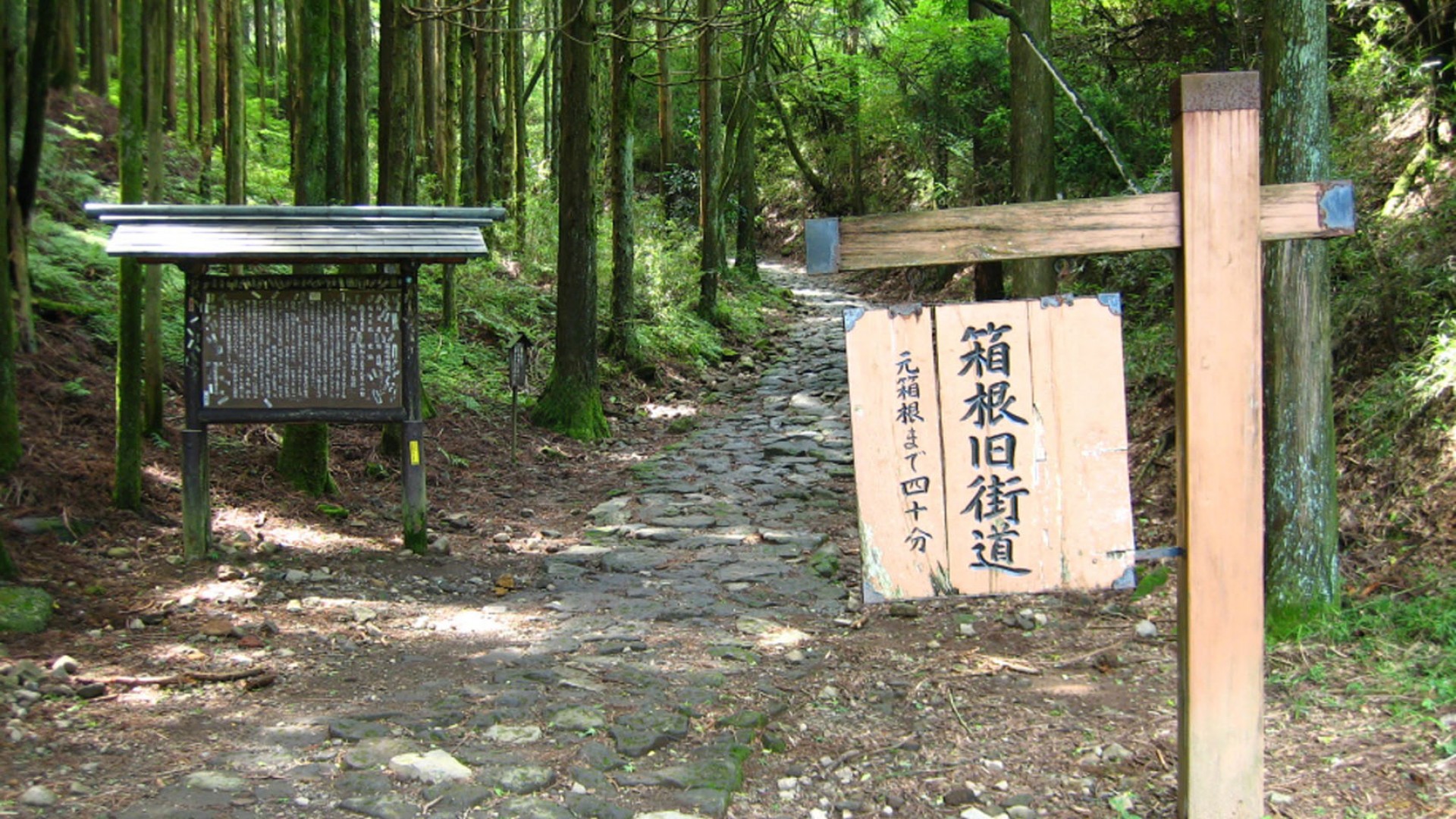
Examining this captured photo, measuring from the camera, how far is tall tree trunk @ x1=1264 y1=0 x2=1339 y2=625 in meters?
5.48

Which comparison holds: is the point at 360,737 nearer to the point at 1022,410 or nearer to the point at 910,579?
the point at 910,579

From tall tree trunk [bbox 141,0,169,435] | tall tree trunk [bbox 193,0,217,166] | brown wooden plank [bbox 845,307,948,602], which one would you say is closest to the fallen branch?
brown wooden plank [bbox 845,307,948,602]

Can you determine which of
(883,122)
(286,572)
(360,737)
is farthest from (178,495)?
(883,122)

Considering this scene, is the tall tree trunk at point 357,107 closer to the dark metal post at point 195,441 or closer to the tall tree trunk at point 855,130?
the dark metal post at point 195,441

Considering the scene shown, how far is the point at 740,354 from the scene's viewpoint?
17.8m

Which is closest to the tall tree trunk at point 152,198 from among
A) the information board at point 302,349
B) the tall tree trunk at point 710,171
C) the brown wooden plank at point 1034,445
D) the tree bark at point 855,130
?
the information board at point 302,349

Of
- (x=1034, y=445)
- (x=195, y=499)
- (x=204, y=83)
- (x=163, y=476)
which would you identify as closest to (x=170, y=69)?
(x=204, y=83)

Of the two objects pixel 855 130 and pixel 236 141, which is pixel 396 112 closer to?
pixel 236 141

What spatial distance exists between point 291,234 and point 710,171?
1278 centimetres

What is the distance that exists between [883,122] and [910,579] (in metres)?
21.3

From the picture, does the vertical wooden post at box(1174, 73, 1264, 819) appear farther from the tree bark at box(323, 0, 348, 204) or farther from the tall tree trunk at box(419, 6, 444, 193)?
the tall tree trunk at box(419, 6, 444, 193)

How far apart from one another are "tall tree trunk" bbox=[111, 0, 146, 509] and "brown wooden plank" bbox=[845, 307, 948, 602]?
5.29m

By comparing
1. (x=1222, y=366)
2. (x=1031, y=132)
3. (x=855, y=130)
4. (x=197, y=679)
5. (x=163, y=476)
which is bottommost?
(x=197, y=679)

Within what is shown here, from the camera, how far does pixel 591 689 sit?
5.37 m
